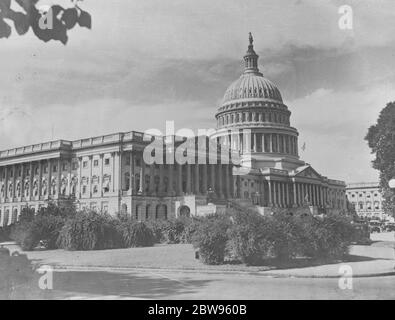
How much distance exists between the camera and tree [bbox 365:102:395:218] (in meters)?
42.9

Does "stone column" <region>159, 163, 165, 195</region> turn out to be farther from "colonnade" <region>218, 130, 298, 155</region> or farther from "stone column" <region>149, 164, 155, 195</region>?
"colonnade" <region>218, 130, 298, 155</region>

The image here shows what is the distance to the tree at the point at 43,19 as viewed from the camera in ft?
25.7

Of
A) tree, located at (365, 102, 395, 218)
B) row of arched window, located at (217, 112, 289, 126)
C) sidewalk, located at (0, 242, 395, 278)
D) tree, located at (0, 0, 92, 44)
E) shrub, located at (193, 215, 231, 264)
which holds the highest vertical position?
row of arched window, located at (217, 112, 289, 126)

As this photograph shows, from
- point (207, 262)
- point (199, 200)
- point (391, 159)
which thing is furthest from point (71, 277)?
point (199, 200)

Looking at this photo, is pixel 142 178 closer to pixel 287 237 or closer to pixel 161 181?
pixel 161 181

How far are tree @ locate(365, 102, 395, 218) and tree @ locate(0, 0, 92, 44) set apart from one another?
131 ft

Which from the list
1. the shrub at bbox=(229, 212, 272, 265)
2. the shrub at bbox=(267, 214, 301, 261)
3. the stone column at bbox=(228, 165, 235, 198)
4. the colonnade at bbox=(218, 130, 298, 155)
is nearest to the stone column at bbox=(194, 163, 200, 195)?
the stone column at bbox=(228, 165, 235, 198)

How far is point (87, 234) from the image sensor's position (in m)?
35.4

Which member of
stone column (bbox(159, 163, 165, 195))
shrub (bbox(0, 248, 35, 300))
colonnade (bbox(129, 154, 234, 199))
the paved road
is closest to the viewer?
shrub (bbox(0, 248, 35, 300))

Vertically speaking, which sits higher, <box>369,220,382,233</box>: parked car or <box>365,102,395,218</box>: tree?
<box>365,102,395,218</box>: tree

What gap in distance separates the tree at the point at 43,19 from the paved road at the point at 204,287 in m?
9.77

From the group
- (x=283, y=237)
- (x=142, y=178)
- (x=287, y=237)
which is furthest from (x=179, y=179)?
(x=283, y=237)

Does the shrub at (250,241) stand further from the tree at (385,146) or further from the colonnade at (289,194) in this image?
the colonnade at (289,194)

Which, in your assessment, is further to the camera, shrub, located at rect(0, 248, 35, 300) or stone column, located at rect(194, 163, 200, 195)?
stone column, located at rect(194, 163, 200, 195)
